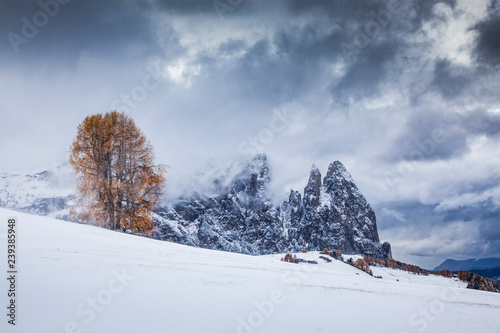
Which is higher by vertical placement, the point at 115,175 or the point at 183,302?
the point at 115,175

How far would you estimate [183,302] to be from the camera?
596cm

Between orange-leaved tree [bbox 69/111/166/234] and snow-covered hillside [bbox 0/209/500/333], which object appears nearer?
snow-covered hillside [bbox 0/209/500/333]

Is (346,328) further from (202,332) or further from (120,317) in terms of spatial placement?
(120,317)

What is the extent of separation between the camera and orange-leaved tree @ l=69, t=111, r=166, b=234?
19734 mm

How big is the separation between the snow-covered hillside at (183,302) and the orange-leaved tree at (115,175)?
1032 cm

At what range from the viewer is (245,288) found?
7715 millimetres

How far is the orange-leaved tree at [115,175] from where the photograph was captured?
1973 cm

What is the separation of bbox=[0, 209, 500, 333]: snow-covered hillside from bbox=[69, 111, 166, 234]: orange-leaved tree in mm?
10317

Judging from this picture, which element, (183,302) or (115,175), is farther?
(115,175)

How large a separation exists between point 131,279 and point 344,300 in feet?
20.0

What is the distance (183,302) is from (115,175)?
17705 millimetres

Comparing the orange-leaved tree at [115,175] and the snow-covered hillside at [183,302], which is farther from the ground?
the orange-leaved tree at [115,175]

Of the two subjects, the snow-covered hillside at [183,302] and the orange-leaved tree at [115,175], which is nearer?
the snow-covered hillside at [183,302]

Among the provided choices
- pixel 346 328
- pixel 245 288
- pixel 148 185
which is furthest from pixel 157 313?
pixel 148 185
